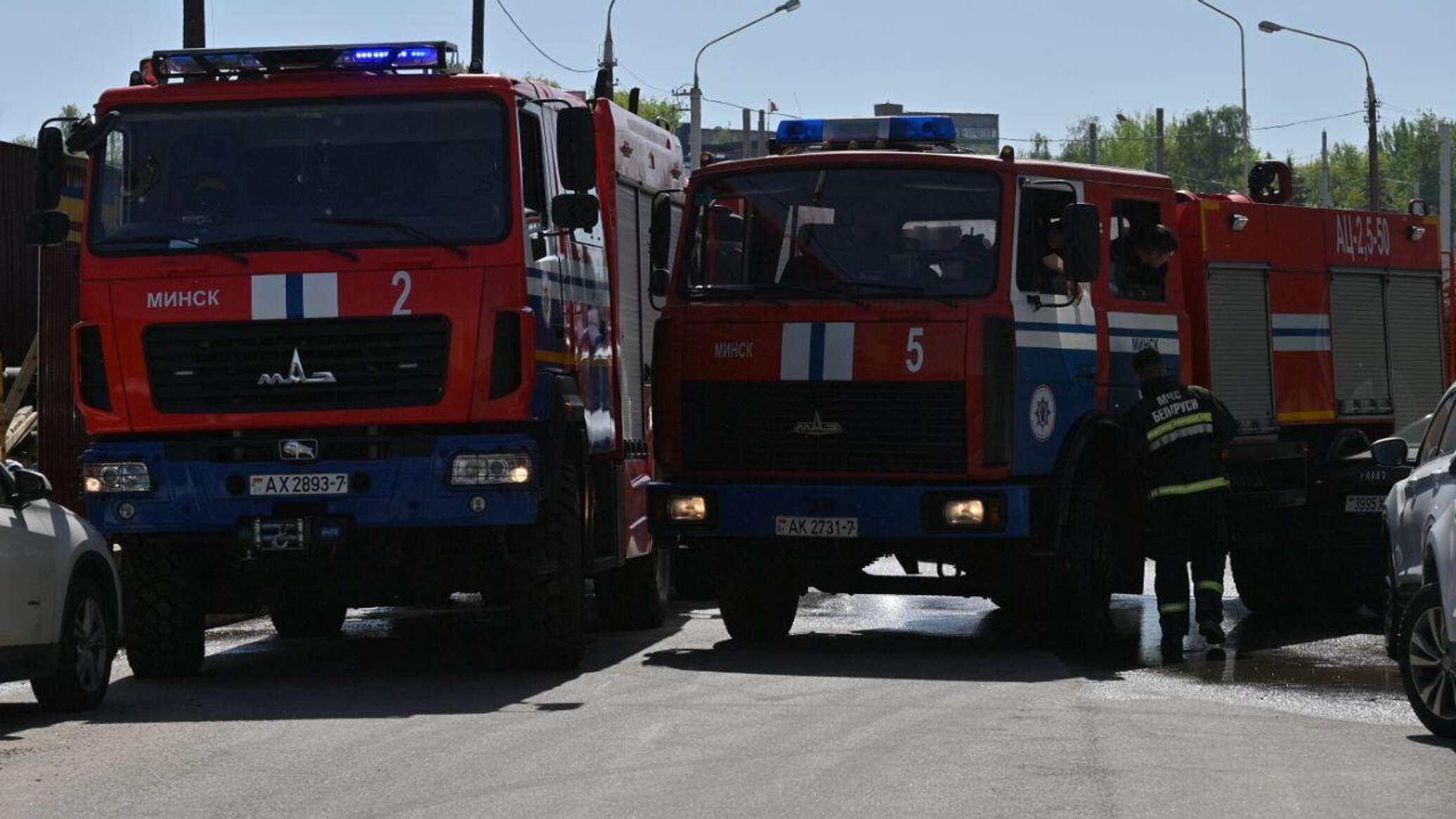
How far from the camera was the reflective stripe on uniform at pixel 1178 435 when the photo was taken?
14.1m

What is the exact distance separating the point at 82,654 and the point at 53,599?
1.38 feet

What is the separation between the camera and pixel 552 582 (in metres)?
12.6

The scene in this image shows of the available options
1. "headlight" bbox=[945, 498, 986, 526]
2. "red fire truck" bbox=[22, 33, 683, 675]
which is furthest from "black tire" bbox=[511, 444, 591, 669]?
"headlight" bbox=[945, 498, 986, 526]

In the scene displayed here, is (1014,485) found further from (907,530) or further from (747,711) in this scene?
(747,711)

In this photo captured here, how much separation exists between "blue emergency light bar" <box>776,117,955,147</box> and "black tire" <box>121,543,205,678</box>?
4.61 meters

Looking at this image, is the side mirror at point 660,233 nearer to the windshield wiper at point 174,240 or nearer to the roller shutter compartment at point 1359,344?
the windshield wiper at point 174,240

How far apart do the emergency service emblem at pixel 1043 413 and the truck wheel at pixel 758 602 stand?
1803 mm

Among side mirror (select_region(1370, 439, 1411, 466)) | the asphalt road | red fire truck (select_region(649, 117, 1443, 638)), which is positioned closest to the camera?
the asphalt road

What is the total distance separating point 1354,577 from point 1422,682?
7404 millimetres

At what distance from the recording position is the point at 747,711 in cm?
1120

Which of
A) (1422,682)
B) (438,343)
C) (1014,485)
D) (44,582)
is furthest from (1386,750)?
(44,582)

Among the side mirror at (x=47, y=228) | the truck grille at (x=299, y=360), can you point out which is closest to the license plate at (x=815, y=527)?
the truck grille at (x=299, y=360)

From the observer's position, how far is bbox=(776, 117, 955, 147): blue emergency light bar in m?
14.4

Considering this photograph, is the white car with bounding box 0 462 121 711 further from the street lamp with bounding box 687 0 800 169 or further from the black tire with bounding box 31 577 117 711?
the street lamp with bounding box 687 0 800 169
